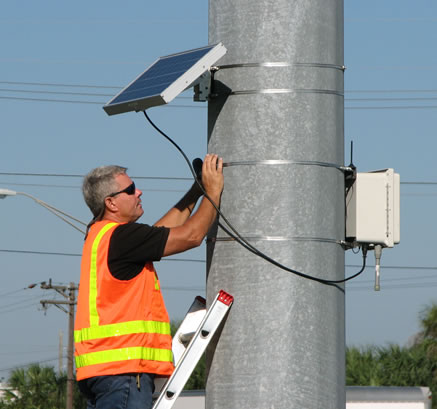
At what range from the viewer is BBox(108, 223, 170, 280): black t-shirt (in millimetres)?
4977

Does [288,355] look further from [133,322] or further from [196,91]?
[196,91]

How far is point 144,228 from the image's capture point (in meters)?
5.02

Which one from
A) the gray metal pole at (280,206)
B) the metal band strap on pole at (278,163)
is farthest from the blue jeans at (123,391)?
the metal band strap on pole at (278,163)

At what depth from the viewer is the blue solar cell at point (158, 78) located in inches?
191

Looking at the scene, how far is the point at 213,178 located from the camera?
192 inches

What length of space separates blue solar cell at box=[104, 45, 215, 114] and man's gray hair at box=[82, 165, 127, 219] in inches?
16.7

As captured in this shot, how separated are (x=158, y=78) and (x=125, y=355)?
1.36 m

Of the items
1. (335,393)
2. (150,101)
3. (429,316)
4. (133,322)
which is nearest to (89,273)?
(133,322)

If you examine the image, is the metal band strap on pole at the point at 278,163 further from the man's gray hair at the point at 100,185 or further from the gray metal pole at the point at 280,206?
the man's gray hair at the point at 100,185

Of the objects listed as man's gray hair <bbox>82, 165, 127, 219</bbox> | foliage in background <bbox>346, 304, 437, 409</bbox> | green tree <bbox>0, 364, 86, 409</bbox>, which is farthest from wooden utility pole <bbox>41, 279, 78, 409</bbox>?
man's gray hair <bbox>82, 165, 127, 219</bbox>

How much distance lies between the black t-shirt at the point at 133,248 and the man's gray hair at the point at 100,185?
365 millimetres

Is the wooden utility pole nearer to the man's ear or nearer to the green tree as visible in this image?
the green tree

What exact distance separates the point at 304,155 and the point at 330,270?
551mm

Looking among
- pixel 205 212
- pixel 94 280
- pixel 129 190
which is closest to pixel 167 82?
pixel 205 212
